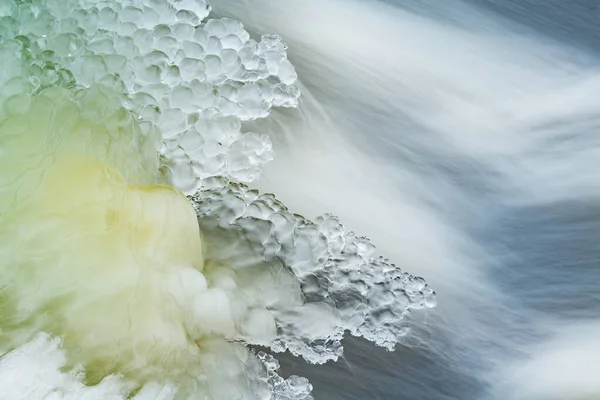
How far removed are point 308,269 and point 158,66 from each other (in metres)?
0.12

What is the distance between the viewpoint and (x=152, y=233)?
297 millimetres

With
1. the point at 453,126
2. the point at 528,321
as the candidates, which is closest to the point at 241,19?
the point at 453,126

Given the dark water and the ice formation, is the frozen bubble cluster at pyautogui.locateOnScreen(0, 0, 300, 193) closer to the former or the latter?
the ice formation

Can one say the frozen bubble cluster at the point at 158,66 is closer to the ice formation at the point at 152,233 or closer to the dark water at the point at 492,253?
the ice formation at the point at 152,233

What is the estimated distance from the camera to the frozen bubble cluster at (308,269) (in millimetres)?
349

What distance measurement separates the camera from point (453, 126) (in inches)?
22.5

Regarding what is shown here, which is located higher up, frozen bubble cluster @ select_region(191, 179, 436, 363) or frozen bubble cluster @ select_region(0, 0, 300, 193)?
frozen bubble cluster @ select_region(0, 0, 300, 193)

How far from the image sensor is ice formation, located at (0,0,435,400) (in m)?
0.27

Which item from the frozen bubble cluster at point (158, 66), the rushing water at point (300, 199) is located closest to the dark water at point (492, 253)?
the rushing water at point (300, 199)

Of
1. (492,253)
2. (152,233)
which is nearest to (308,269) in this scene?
(152,233)

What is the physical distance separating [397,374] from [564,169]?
0.25 meters

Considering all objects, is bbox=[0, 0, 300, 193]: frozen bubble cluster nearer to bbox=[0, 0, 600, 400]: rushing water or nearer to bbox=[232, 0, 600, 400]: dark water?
bbox=[0, 0, 600, 400]: rushing water

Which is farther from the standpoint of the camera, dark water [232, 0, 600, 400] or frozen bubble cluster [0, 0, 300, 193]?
dark water [232, 0, 600, 400]

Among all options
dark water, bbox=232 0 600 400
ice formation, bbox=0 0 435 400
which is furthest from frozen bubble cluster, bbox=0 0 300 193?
dark water, bbox=232 0 600 400
